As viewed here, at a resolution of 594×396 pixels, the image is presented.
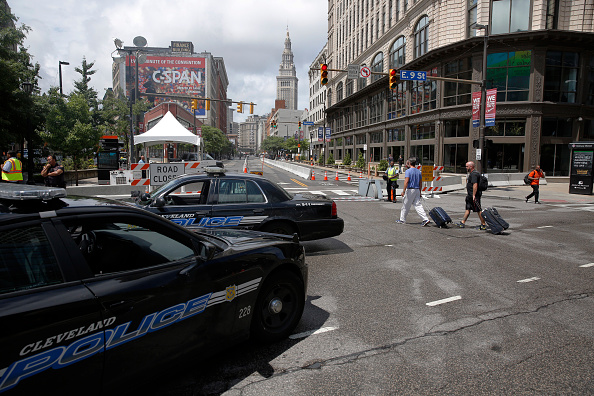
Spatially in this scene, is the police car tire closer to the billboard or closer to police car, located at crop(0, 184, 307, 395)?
police car, located at crop(0, 184, 307, 395)

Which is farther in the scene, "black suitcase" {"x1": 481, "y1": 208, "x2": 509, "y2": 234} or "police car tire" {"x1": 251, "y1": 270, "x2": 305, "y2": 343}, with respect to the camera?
"black suitcase" {"x1": 481, "y1": 208, "x2": 509, "y2": 234}

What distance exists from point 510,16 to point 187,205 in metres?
31.9

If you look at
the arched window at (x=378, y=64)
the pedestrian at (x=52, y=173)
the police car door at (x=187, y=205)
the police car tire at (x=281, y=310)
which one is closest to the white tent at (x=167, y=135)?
the pedestrian at (x=52, y=173)

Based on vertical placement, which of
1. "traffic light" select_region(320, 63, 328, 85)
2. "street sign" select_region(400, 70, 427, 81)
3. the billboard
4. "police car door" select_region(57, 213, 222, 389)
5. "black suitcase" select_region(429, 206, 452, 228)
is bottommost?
"black suitcase" select_region(429, 206, 452, 228)

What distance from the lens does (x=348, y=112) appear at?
62688mm

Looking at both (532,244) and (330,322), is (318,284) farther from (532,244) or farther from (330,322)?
(532,244)

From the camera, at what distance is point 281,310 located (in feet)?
13.2

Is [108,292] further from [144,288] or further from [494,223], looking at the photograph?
[494,223]

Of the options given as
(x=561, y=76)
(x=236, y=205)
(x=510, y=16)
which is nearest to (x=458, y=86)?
(x=510, y=16)

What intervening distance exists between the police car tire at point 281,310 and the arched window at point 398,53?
40946 mm

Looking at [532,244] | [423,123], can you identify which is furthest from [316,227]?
[423,123]

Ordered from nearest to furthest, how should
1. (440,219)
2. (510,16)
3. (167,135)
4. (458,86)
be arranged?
(440,219), (167,135), (510,16), (458,86)

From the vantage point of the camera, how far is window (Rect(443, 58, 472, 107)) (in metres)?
31.2

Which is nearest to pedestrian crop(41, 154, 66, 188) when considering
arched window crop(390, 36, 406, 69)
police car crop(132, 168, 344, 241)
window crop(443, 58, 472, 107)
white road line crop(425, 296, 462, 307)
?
police car crop(132, 168, 344, 241)
